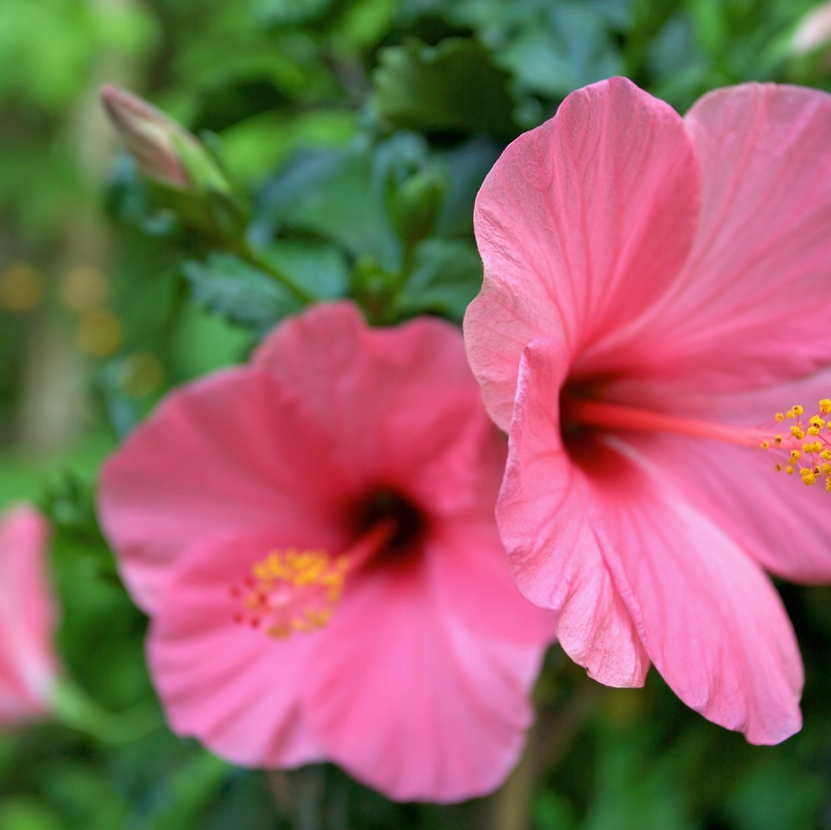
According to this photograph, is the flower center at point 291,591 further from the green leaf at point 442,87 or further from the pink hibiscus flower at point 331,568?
the green leaf at point 442,87

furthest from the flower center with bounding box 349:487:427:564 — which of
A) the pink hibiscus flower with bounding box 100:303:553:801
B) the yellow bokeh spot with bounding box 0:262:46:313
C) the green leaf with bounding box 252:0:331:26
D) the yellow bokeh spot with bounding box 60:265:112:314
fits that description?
the yellow bokeh spot with bounding box 0:262:46:313

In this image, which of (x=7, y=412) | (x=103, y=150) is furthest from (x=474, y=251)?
(x=7, y=412)

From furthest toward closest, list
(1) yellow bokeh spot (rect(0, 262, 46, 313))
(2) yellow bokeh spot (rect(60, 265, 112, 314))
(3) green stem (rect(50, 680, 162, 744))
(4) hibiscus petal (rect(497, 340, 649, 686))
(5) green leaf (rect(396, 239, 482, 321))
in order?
(1) yellow bokeh spot (rect(0, 262, 46, 313)) < (2) yellow bokeh spot (rect(60, 265, 112, 314)) < (3) green stem (rect(50, 680, 162, 744)) < (5) green leaf (rect(396, 239, 482, 321)) < (4) hibiscus petal (rect(497, 340, 649, 686))

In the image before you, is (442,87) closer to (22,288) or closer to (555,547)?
(555,547)

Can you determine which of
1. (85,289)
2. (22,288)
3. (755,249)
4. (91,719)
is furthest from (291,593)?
(22,288)

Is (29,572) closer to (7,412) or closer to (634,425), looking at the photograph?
(634,425)

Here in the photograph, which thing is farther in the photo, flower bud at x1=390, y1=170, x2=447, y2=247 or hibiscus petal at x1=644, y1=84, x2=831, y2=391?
flower bud at x1=390, y1=170, x2=447, y2=247

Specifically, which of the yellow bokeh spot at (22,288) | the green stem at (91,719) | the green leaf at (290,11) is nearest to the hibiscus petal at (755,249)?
the green leaf at (290,11)

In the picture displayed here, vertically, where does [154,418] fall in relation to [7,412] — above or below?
above

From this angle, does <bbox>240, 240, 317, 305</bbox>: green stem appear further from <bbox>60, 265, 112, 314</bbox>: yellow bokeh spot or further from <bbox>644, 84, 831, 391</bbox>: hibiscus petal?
<bbox>60, 265, 112, 314</bbox>: yellow bokeh spot
